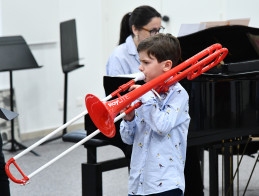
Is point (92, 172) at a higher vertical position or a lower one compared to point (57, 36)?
lower

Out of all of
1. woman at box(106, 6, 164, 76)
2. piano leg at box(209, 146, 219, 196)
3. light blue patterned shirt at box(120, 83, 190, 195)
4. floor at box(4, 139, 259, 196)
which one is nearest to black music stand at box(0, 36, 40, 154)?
floor at box(4, 139, 259, 196)

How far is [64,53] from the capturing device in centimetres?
619

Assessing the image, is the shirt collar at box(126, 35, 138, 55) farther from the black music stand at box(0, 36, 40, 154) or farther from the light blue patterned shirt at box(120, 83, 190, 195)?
the black music stand at box(0, 36, 40, 154)

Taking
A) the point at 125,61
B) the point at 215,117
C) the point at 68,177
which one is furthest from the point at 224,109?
the point at 68,177

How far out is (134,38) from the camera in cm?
371

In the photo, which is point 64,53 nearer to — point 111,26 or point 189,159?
point 111,26

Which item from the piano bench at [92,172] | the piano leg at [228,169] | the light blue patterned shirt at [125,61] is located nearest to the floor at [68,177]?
the piano leg at [228,169]

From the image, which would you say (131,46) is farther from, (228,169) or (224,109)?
(228,169)

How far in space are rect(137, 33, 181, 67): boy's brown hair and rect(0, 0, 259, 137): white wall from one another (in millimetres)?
4127

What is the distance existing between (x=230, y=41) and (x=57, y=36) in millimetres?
3069

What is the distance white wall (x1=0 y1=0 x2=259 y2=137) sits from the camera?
6.43 meters

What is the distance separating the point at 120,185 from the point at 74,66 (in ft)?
6.31

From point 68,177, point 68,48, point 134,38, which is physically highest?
point 68,48

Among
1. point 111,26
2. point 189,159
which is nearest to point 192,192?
point 189,159
